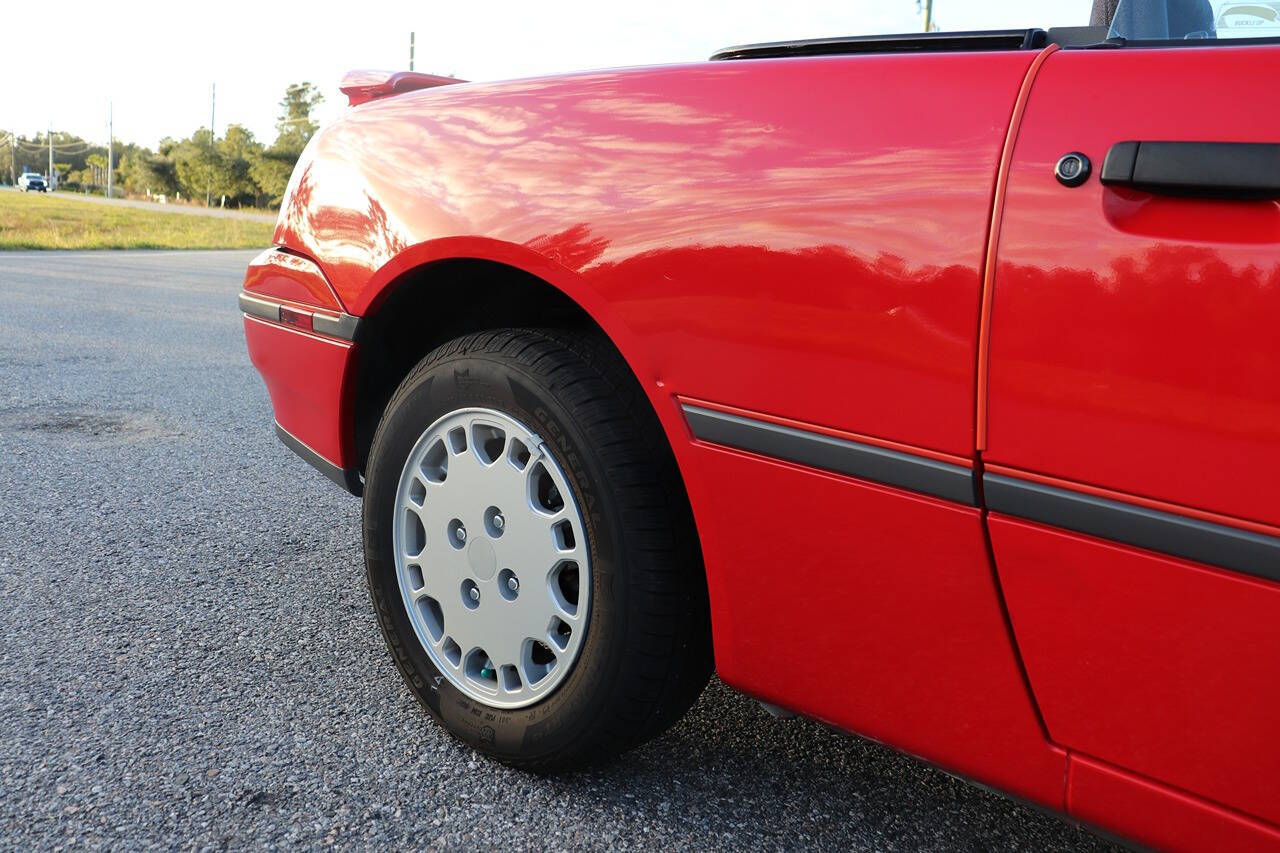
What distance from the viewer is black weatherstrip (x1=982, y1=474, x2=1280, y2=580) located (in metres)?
1.08

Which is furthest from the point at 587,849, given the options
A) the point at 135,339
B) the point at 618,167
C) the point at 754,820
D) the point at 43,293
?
the point at 43,293

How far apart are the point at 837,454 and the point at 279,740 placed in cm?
126

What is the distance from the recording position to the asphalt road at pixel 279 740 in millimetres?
1791

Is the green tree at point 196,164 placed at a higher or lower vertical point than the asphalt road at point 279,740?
higher

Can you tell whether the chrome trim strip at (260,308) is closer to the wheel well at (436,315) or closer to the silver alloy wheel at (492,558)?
the wheel well at (436,315)

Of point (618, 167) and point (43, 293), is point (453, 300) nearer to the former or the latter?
point (618, 167)

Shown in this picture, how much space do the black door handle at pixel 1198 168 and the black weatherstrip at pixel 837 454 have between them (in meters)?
0.38

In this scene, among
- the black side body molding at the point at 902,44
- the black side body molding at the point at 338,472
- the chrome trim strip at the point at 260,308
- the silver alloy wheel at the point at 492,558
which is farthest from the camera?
the chrome trim strip at the point at 260,308

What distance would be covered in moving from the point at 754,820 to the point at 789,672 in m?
0.40

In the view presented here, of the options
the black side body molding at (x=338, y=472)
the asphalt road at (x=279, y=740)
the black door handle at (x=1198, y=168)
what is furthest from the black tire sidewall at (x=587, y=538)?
the black door handle at (x=1198, y=168)

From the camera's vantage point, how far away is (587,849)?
5.74ft

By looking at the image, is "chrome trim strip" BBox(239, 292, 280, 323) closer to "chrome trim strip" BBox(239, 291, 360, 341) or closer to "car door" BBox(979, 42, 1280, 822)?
"chrome trim strip" BBox(239, 291, 360, 341)

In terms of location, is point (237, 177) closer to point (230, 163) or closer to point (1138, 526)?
point (230, 163)

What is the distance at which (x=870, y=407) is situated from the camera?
1.36 meters
